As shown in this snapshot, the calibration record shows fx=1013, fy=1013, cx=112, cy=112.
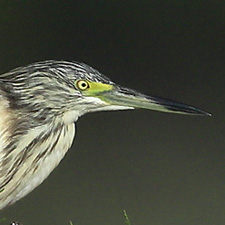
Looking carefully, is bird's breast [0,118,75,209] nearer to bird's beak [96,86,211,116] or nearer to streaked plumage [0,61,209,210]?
streaked plumage [0,61,209,210]

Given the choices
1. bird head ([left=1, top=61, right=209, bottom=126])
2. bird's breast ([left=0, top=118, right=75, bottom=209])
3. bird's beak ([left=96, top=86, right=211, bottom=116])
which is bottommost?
bird's breast ([left=0, top=118, right=75, bottom=209])

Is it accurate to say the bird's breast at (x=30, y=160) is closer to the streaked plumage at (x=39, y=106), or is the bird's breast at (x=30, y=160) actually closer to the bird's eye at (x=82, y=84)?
the streaked plumage at (x=39, y=106)

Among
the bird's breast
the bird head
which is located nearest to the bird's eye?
the bird head


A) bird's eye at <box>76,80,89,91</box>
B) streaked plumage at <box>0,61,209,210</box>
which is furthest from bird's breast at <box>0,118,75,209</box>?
bird's eye at <box>76,80,89,91</box>

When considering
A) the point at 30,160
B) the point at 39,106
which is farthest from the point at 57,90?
the point at 30,160

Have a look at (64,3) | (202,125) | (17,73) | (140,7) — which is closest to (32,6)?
(64,3)

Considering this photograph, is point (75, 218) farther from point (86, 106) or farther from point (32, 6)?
point (86, 106)

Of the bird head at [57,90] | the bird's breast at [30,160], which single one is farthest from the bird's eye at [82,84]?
the bird's breast at [30,160]

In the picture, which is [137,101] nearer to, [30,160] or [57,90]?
[57,90]

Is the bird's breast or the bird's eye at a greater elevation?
the bird's eye
